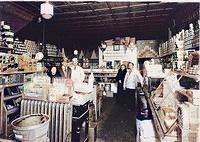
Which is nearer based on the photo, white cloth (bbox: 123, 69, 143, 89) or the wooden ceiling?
the wooden ceiling

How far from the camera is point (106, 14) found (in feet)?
19.6

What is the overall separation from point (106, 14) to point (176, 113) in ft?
14.6

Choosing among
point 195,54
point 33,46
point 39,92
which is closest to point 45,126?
point 39,92

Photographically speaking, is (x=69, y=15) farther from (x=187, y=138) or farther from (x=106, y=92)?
(x=187, y=138)

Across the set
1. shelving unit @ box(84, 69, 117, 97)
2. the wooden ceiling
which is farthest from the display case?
shelving unit @ box(84, 69, 117, 97)

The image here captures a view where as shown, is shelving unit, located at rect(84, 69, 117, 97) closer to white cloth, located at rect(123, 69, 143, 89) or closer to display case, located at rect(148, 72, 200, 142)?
white cloth, located at rect(123, 69, 143, 89)

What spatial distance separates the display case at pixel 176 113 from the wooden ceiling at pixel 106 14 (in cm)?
282

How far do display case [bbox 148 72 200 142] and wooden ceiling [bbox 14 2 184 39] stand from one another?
2.82 metres

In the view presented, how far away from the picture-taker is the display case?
1728mm

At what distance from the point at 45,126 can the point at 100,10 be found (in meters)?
3.92

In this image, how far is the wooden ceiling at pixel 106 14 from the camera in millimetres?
5004

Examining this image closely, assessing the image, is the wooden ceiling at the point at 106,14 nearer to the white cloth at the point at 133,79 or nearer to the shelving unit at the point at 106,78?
the white cloth at the point at 133,79

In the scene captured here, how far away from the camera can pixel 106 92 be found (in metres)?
9.15

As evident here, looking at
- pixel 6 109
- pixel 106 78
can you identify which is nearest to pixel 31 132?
pixel 6 109
